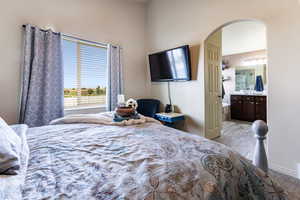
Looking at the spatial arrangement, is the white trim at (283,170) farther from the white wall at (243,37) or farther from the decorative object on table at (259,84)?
the decorative object on table at (259,84)

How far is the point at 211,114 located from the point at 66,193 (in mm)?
3070

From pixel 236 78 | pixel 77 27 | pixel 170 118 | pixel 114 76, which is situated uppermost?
pixel 77 27

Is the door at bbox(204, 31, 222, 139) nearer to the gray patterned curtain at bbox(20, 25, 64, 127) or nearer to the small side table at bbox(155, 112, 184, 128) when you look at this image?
the small side table at bbox(155, 112, 184, 128)

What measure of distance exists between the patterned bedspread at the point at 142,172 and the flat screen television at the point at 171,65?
81.5 inches

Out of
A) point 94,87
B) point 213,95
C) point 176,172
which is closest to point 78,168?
point 176,172

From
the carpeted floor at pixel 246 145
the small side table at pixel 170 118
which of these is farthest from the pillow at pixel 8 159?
the small side table at pixel 170 118

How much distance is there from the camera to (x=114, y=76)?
3367 mm

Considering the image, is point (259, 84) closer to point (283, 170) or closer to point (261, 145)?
point (283, 170)

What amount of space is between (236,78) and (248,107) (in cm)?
133

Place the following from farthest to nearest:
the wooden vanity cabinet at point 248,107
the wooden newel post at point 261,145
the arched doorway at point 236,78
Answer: the wooden vanity cabinet at point 248,107 < the arched doorway at point 236,78 < the wooden newel post at point 261,145

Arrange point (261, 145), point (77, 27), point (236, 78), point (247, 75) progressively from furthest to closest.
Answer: point (236, 78) → point (247, 75) → point (77, 27) → point (261, 145)

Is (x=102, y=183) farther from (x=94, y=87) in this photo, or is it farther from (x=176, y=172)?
(x=94, y=87)

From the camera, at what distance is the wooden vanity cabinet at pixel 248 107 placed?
4703 millimetres


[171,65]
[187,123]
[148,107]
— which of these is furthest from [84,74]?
[187,123]
